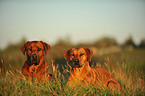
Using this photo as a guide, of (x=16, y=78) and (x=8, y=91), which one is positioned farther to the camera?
(x=16, y=78)

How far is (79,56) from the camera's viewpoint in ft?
15.9

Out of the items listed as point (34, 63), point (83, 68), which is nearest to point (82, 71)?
point (83, 68)

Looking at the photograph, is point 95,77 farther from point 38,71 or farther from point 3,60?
→ point 3,60

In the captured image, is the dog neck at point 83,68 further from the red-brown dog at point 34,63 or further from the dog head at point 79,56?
the red-brown dog at point 34,63

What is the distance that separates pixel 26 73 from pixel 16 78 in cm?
36

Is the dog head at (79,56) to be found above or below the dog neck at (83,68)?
above

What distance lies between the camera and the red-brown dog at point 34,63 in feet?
15.2

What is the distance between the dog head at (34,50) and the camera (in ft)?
15.2

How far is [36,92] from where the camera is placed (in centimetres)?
380

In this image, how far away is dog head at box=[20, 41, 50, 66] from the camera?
182 inches

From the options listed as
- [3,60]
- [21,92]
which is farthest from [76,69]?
[3,60]

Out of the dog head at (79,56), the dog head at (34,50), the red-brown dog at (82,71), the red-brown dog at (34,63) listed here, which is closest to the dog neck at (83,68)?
the red-brown dog at (82,71)

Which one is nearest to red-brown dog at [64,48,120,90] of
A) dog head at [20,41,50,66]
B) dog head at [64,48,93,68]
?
dog head at [64,48,93,68]

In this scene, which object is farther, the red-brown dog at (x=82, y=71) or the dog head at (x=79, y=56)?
the dog head at (x=79, y=56)
